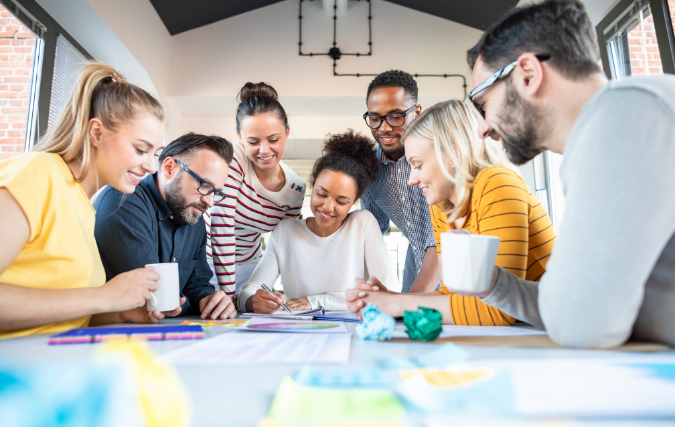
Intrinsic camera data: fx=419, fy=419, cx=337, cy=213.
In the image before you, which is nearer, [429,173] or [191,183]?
[429,173]

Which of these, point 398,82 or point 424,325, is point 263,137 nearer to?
point 398,82

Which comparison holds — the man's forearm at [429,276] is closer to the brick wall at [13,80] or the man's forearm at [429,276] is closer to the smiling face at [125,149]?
the smiling face at [125,149]

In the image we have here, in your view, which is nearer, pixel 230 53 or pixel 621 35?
Result: pixel 621 35

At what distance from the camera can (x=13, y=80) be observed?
8.18 ft

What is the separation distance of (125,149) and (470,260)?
899mm

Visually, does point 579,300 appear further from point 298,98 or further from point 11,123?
point 298,98

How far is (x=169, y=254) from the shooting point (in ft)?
4.80

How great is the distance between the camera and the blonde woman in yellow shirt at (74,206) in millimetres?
780

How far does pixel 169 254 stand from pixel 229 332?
2.35 ft

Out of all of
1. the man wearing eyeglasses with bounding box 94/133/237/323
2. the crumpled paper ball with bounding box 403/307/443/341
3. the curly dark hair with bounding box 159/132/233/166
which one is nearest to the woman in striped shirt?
the man wearing eyeglasses with bounding box 94/133/237/323

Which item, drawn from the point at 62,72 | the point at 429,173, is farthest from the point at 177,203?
the point at 62,72

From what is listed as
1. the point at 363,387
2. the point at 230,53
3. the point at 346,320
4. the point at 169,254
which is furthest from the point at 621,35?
the point at 230,53

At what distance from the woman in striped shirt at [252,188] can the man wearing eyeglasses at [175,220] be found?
0.10 meters

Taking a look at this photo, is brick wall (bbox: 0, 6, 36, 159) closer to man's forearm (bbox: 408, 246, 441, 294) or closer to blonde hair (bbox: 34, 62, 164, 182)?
blonde hair (bbox: 34, 62, 164, 182)
